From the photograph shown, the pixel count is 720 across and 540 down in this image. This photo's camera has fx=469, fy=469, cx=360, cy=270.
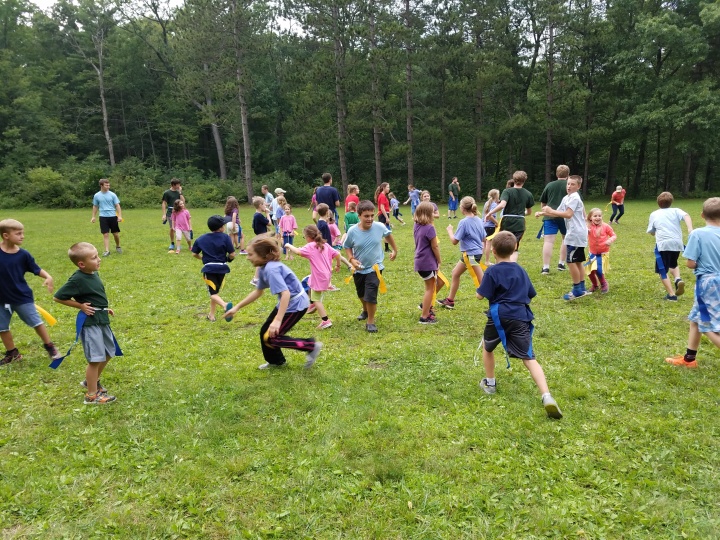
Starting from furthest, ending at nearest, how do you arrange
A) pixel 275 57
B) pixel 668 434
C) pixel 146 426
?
pixel 275 57 → pixel 146 426 → pixel 668 434

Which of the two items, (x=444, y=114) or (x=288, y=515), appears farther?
(x=444, y=114)

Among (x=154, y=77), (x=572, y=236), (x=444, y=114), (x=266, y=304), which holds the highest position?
(x=154, y=77)

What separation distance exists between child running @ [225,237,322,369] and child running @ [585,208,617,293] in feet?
17.5

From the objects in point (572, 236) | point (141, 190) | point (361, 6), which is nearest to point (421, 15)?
point (361, 6)

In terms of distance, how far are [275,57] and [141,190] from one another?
20.5m

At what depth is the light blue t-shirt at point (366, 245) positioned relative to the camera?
6406 millimetres

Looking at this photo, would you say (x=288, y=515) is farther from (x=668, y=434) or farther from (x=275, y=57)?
(x=275, y=57)

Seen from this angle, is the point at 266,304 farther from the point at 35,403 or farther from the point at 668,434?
the point at 668,434

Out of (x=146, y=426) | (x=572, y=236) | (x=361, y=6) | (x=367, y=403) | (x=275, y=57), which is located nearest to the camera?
(x=146, y=426)

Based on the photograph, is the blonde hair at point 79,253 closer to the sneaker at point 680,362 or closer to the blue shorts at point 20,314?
the blue shorts at point 20,314

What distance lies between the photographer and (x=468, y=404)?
4.41m

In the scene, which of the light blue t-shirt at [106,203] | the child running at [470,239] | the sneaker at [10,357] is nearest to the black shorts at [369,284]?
the child running at [470,239]

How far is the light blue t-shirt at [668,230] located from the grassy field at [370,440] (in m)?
1.15

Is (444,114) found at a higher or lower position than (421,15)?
lower
